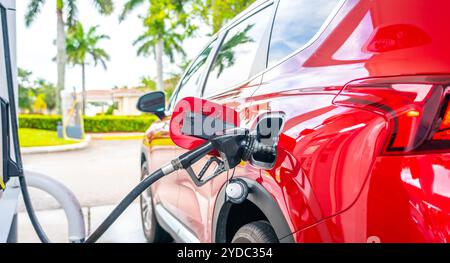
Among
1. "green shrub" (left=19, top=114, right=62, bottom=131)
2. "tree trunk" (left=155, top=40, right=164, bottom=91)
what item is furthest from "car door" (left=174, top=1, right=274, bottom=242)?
"tree trunk" (left=155, top=40, right=164, bottom=91)

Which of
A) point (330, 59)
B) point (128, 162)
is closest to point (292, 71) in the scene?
point (330, 59)

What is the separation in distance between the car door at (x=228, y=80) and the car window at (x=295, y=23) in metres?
0.12

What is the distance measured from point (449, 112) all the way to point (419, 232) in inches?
13.2

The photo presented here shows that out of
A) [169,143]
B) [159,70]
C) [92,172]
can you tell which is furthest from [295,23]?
[159,70]

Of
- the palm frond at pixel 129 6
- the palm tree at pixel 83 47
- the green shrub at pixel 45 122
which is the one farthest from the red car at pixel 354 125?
the palm tree at pixel 83 47

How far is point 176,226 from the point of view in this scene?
2.85m

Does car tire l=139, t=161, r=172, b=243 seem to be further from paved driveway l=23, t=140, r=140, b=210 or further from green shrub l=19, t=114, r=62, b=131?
green shrub l=19, t=114, r=62, b=131

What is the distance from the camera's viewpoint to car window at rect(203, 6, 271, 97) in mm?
2232

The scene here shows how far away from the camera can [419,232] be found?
43.9 inches

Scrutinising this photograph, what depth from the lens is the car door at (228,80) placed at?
2.10 m

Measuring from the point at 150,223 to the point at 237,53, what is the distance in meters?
→ 2.07

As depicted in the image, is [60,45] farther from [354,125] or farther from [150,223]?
[354,125]

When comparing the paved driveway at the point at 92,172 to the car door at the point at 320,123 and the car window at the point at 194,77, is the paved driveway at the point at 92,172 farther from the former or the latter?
the car door at the point at 320,123
